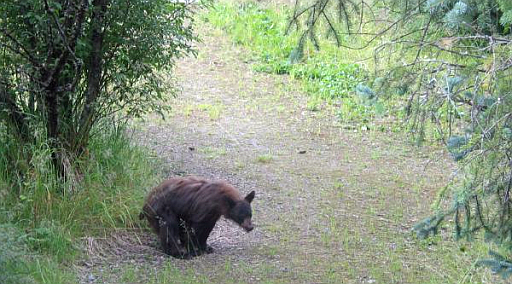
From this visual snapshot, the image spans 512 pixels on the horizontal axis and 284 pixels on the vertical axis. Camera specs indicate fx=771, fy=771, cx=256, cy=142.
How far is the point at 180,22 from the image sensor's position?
941 cm

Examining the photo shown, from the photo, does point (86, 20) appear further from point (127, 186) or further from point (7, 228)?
point (7, 228)

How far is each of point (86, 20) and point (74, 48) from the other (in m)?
0.56

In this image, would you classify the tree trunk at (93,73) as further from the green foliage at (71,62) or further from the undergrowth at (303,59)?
the undergrowth at (303,59)

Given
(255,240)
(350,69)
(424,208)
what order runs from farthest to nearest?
(350,69) → (424,208) → (255,240)

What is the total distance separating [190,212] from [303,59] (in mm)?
9026

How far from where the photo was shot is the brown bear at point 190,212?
318 inches

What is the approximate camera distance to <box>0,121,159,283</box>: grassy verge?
283 inches

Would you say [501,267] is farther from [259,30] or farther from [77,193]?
[259,30]

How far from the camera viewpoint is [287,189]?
10.4 meters

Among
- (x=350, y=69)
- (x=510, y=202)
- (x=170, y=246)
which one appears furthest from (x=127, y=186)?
(x=350, y=69)

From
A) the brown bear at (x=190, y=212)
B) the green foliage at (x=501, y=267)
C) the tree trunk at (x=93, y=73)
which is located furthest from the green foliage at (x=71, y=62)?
the green foliage at (x=501, y=267)

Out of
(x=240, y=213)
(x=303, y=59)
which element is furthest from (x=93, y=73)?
(x=303, y=59)

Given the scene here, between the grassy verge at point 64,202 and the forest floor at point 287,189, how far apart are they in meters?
0.26

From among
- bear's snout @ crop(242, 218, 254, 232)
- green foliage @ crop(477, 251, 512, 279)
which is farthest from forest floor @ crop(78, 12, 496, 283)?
green foliage @ crop(477, 251, 512, 279)
